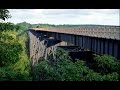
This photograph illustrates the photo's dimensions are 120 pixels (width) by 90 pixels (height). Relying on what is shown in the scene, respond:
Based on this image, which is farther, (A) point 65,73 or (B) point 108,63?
(B) point 108,63

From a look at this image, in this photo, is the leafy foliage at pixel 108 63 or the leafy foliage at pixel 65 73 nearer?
the leafy foliage at pixel 65 73

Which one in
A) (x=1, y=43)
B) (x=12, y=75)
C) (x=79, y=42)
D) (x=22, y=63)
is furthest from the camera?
(x=22, y=63)

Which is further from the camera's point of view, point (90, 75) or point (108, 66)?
point (108, 66)

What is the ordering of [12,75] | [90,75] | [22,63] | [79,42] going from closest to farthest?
[90,75], [12,75], [79,42], [22,63]

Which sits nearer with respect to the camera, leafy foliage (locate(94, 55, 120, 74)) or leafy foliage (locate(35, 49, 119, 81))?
leafy foliage (locate(35, 49, 119, 81))

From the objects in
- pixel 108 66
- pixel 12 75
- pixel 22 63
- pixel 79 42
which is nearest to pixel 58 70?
pixel 12 75

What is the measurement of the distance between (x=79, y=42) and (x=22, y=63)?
18.7 metres
